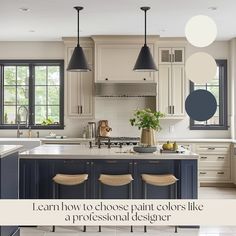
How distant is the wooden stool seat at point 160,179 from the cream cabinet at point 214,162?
2.79 meters

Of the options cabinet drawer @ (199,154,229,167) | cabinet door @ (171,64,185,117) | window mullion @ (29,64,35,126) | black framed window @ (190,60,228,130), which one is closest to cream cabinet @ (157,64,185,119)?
cabinet door @ (171,64,185,117)

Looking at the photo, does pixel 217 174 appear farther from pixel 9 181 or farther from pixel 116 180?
pixel 9 181

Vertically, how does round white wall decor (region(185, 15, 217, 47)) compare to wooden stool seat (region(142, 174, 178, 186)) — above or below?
above

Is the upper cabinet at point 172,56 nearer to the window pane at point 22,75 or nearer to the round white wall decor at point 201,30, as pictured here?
the round white wall decor at point 201,30

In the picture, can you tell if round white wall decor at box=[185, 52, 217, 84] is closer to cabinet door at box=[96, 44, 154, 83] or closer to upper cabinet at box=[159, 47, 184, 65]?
upper cabinet at box=[159, 47, 184, 65]

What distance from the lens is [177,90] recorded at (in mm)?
7812

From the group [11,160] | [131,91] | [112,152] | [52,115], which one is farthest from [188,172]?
[52,115]

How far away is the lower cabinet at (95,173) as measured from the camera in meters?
5.16

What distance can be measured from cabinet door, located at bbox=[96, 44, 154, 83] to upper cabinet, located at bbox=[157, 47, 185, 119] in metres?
0.37

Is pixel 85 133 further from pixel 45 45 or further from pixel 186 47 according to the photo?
pixel 186 47

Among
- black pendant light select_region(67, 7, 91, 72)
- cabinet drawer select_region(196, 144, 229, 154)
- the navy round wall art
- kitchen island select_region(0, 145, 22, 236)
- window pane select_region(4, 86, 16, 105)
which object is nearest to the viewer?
kitchen island select_region(0, 145, 22, 236)

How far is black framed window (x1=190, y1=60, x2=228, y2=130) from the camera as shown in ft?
26.6

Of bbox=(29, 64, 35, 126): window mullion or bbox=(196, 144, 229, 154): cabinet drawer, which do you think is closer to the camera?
bbox=(196, 144, 229, 154): cabinet drawer

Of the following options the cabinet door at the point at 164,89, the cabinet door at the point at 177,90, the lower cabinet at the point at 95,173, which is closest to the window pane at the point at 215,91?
the cabinet door at the point at 177,90
